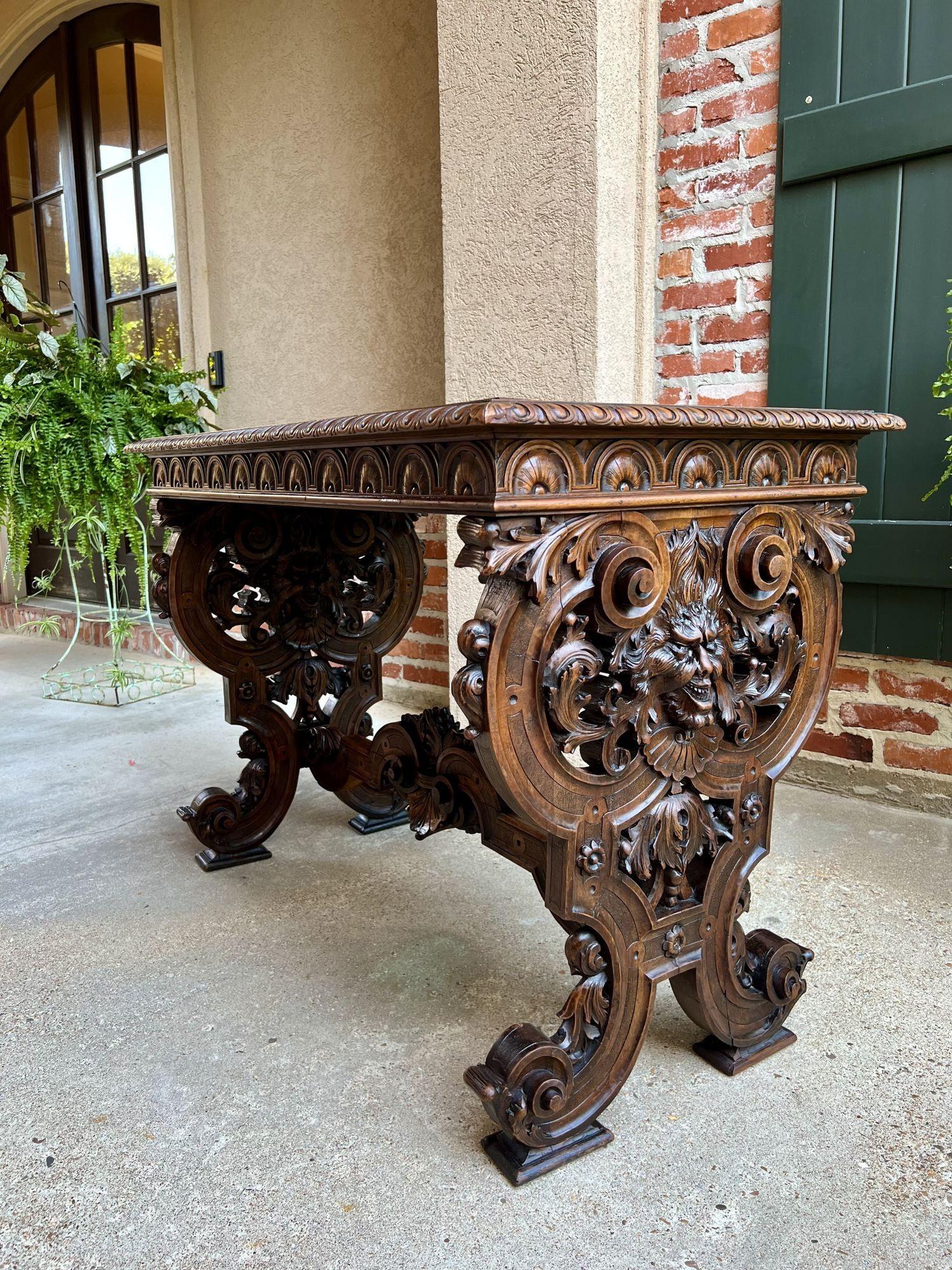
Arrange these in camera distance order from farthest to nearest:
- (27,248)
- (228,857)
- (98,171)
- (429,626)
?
(27,248) < (98,171) < (429,626) < (228,857)

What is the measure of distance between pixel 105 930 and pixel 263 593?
76 centimetres

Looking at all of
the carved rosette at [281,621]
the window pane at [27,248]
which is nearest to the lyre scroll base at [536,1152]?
the carved rosette at [281,621]

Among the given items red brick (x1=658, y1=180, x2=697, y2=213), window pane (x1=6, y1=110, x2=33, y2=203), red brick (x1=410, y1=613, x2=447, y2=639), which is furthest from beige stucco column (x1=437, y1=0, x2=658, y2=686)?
window pane (x1=6, y1=110, x2=33, y2=203)

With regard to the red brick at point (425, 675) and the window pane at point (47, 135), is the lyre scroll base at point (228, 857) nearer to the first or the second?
the red brick at point (425, 675)

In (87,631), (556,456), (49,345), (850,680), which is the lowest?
(87,631)

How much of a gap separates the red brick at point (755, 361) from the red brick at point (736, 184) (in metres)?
0.37

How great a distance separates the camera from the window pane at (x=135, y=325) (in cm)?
437

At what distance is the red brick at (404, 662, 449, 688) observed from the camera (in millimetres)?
3086

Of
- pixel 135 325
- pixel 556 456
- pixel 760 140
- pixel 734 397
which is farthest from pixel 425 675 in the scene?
pixel 135 325

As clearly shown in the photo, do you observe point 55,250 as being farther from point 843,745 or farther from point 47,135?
point 843,745

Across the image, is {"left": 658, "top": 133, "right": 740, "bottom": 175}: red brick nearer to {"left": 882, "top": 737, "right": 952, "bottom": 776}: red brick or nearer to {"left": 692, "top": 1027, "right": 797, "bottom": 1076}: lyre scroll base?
{"left": 882, "top": 737, "right": 952, "bottom": 776}: red brick

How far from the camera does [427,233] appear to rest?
2857 millimetres

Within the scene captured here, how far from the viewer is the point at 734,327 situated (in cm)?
225

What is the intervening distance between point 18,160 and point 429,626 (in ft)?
13.0
